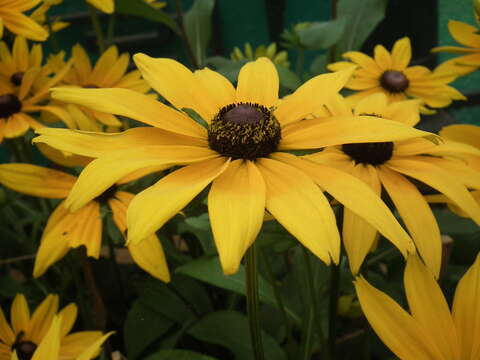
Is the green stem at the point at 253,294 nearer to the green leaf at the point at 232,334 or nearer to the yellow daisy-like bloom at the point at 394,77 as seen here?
the green leaf at the point at 232,334

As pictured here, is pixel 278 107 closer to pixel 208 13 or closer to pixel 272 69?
pixel 272 69

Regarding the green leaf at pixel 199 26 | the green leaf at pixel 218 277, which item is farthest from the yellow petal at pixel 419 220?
the green leaf at pixel 199 26

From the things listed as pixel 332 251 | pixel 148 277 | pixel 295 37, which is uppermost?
pixel 332 251

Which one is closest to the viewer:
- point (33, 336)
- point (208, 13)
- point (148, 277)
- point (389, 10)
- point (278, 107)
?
point (278, 107)

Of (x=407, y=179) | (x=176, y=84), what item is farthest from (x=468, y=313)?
(x=176, y=84)

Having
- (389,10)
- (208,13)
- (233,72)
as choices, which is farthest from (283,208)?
(389,10)

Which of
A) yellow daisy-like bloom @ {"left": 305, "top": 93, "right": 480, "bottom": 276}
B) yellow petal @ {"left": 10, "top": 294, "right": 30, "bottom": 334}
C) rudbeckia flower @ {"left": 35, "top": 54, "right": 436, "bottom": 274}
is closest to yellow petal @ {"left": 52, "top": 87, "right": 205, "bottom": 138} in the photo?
rudbeckia flower @ {"left": 35, "top": 54, "right": 436, "bottom": 274}

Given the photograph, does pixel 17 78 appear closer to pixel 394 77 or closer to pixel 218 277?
pixel 218 277
